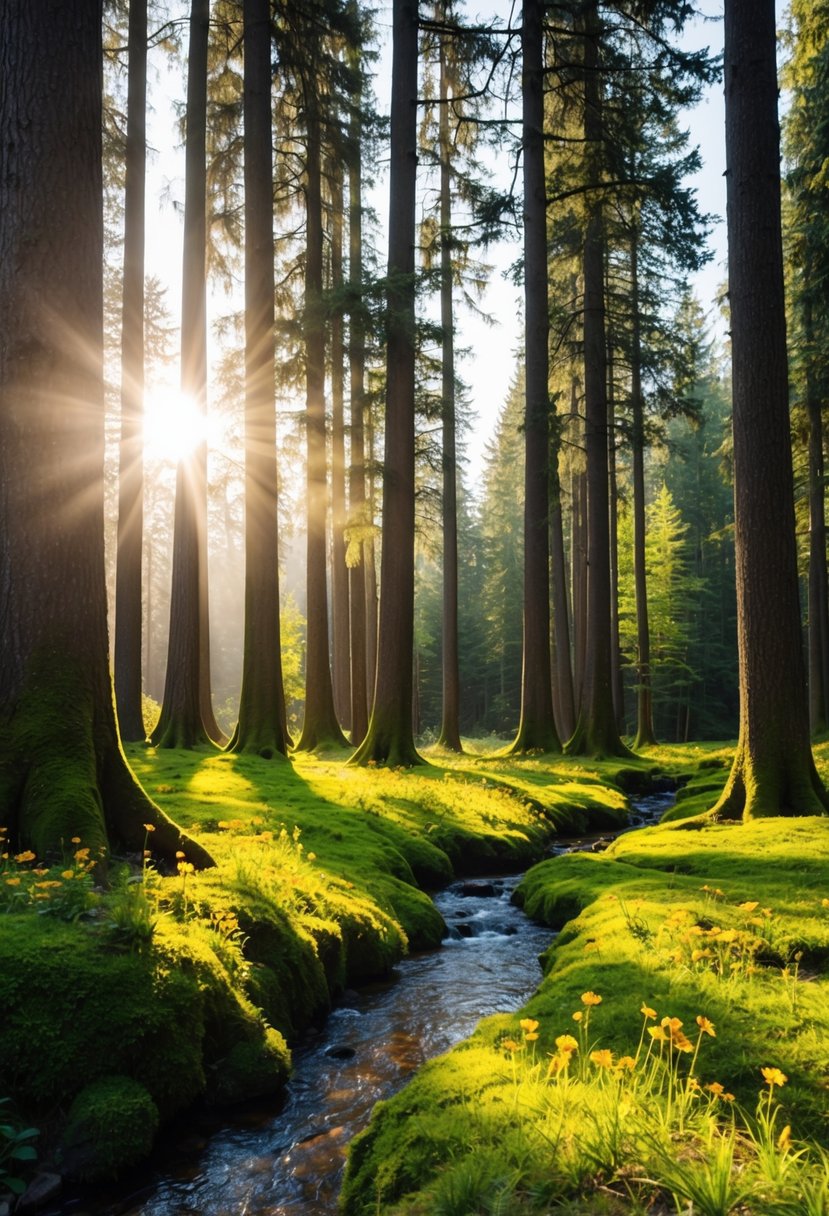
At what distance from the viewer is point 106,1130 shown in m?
3.47

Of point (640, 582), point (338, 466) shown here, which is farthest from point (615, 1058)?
point (640, 582)

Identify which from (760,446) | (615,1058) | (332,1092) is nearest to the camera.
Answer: (615,1058)

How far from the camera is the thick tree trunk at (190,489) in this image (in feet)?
50.8

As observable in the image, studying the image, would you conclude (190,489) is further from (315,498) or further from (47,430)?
(47,430)

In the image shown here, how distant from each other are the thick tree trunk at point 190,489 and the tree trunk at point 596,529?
30.3 ft

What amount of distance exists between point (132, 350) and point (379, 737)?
9900mm

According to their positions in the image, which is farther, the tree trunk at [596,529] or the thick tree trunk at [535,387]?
the tree trunk at [596,529]

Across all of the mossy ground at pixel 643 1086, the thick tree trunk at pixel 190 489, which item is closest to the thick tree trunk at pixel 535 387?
the thick tree trunk at pixel 190 489

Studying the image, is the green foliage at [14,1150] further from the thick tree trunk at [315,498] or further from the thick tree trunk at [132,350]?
the thick tree trunk at [315,498]

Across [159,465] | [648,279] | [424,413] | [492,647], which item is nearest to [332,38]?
[424,413]

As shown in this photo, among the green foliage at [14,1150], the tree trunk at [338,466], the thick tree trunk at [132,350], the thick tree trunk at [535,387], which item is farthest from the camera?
the tree trunk at [338,466]

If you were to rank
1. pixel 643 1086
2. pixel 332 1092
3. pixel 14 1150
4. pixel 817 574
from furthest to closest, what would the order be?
1. pixel 817 574
2. pixel 332 1092
3. pixel 14 1150
4. pixel 643 1086

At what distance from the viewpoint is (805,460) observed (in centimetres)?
2239

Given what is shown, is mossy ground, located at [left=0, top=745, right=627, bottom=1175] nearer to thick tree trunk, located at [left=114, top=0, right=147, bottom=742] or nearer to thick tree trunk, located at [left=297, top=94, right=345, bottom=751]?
thick tree trunk, located at [left=114, top=0, right=147, bottom=742]
